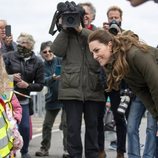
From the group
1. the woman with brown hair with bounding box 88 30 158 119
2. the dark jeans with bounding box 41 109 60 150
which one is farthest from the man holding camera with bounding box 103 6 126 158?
the woman with brown hair with bounding box 88 30 158 119

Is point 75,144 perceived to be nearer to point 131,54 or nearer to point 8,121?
point 8,121

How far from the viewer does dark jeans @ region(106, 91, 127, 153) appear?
6695 mm

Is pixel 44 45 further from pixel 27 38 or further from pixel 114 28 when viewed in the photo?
pixel 114 28

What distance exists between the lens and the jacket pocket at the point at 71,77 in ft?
19.8

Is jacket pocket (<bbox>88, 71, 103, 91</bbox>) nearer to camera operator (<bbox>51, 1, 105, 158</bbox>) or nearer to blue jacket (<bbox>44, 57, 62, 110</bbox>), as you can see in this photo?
camera operator (<bbox>51, 1, 105, 158</bbox>)

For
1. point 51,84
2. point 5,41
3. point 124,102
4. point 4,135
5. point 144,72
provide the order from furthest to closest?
point 51,84 < point 5,41 < point 124,102 < point 4,135 < point 144,72

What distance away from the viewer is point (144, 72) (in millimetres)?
4023

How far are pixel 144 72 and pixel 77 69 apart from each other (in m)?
2.10

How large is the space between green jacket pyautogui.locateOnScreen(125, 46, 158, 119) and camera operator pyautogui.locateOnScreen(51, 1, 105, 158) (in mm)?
1833

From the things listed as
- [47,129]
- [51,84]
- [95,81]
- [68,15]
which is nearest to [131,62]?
[68,15]

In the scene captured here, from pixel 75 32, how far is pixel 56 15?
29 cm

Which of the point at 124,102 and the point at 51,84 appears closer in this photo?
the point at 124,102

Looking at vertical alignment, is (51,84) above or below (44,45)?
below

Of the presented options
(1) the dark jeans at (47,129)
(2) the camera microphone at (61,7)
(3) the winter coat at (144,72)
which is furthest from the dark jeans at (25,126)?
(3) the winter coat at (144,72)
